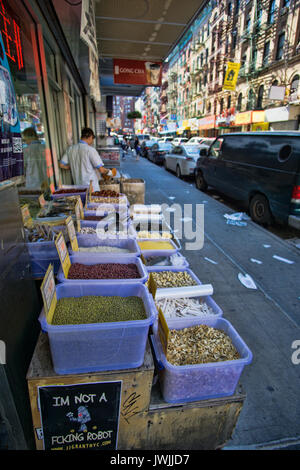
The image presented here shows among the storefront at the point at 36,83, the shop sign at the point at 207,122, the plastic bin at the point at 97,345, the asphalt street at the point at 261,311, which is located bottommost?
the asphalt street at the point at 261,311

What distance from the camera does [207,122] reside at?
35156mm

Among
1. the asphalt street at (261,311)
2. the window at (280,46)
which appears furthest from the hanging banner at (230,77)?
the asphalt street at (261,311)

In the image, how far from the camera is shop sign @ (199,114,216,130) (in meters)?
33.5

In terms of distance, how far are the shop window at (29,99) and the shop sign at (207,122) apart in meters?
33.4

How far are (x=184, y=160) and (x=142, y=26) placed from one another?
7662mm

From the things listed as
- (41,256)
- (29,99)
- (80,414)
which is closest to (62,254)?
(41,256)

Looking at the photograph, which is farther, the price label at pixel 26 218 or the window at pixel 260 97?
the window at pixel 260 97

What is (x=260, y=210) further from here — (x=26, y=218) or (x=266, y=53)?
(x=266, y=53)

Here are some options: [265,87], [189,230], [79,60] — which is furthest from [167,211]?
[265,87]

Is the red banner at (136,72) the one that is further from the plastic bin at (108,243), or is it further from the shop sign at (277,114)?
the shop sign at (277,114)

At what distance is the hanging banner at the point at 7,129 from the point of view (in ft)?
4.15

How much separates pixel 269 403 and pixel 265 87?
29.2 meters

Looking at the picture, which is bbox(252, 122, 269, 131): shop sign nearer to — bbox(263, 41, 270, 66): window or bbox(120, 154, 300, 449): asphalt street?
bbox(263, 41, 270, 66): window
